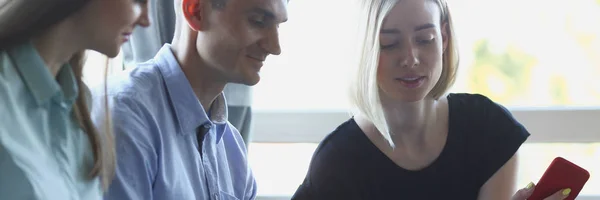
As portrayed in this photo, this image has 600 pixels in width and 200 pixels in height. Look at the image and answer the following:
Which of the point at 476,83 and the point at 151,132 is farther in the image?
the point at 476,83

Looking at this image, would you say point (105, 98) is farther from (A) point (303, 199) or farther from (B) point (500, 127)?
(B) point (500, 127)

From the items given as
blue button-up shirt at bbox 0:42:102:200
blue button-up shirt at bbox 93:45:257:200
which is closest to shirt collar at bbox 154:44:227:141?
blue button-up shirt at bbox 93:45:257:200

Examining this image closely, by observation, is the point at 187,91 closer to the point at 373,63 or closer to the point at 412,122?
the point at 373,63

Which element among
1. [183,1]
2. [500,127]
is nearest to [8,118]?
[183,1]

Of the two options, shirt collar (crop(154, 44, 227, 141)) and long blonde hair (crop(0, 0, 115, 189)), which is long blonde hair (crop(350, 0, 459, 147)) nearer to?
shirt collar (crop(154, 44, 227, 141))

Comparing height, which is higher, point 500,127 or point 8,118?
point 8,118

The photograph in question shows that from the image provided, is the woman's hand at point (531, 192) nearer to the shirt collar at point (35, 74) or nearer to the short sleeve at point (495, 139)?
the short sleeve at point (495, 139)

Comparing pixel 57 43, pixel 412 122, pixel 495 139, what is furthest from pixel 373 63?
pixel 57 43

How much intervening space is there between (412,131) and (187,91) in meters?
0.52

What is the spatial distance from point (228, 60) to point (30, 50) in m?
0.42

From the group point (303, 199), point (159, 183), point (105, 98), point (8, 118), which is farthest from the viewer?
point (303, 199)

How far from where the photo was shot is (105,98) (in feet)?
3.57

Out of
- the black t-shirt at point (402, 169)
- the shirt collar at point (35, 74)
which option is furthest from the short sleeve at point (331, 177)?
the shirt collar at point (35, 74)

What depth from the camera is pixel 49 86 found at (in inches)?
35.9
